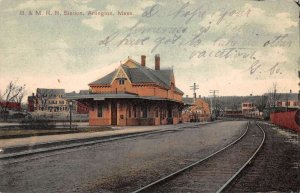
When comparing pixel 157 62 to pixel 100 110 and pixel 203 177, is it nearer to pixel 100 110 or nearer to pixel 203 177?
pixel 100 110

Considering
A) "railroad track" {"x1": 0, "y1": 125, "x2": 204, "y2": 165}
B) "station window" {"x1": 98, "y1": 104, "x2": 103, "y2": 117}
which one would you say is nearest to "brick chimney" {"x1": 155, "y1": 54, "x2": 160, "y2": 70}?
"station window" {"x1": 98, "y1": 104, "x2": 103, "y2": 117}

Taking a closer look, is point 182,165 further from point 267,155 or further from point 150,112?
point 150,112

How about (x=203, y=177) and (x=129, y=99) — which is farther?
(x=129, y=99)

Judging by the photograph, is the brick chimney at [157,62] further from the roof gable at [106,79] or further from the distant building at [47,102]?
the distant building at [47,102]

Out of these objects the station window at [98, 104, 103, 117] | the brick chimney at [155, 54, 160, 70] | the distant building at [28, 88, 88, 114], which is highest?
the brick chimney at [155, 54, 160, 70]

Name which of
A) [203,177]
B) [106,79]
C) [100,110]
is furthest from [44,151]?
[106,79]

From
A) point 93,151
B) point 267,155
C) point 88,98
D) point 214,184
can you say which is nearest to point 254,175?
point 214,184

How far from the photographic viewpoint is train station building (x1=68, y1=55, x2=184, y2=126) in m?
46.8

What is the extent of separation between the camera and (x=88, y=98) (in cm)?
4491

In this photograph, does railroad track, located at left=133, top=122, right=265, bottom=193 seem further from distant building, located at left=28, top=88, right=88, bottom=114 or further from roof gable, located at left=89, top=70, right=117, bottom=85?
distant building, located at left=28, top=88, right=88, bottom=114

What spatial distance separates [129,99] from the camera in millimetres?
46438

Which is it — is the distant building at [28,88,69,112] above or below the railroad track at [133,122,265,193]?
above

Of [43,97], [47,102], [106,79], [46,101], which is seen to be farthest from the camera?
[47,102]

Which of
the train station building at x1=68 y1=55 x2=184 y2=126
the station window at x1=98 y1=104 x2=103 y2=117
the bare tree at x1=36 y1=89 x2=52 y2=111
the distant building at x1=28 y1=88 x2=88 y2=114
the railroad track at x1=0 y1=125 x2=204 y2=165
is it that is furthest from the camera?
the bare tree at x1=36 y1=89 x2=52 y2=111
